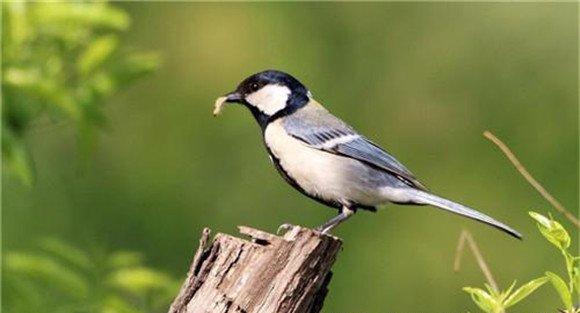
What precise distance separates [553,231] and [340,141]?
Result: 1472 mm

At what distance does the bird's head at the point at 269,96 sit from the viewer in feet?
13.6

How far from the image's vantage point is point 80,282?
4.85m

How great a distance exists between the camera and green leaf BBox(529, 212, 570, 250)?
2.76m

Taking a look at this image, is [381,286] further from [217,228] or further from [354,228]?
[217,228]

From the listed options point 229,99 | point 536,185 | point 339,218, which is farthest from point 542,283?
point 229,99

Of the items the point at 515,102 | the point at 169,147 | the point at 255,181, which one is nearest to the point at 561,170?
the point at 515,102

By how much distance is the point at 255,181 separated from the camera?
7.80 metres

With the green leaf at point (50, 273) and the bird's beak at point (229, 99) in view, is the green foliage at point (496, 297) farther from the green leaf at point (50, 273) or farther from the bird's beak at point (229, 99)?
the green leaf at point (50, 273)

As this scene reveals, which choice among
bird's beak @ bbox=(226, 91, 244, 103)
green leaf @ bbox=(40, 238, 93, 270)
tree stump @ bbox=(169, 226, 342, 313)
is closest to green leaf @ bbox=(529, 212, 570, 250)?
tree stump @ bbox=(169, 226, 342, 313)

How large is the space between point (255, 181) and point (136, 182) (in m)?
0.67

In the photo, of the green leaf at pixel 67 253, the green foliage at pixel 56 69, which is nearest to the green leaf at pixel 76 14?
the green foliage at pixel 56 69

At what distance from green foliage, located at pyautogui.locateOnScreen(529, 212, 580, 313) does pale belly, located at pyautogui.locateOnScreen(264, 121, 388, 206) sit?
124cm

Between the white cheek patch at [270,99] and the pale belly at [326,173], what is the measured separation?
82 millimetres

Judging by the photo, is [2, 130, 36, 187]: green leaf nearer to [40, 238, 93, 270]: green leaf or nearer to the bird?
[40, 238, 93, 270]: green leaf
